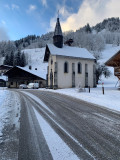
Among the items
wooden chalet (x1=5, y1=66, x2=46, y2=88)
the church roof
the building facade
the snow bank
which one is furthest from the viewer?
wooden chalet (x1=5, y1=66, x2=46, y2=88)

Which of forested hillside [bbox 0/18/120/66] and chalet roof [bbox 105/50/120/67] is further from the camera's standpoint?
forested hillside [bbox 0/18/120/66]

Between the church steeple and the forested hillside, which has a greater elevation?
the forested hillside

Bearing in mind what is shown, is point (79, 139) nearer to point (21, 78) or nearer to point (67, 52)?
point (67, 52)

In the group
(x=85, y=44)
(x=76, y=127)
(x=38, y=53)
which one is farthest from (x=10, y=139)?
(x=38, y=53)

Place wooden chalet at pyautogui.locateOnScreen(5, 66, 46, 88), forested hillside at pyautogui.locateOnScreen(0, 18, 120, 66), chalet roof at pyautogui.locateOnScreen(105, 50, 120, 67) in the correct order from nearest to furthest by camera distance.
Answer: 1. chalet roof at pyautogui.locateOnScreen(105, 50, 120, 67)
2. wooden chalet at pyautogui.locateOnScreen(5, 66, 46, 88)
3. forested hillside at pyautogui.locateOnScreen(0, 18, 120, 66)

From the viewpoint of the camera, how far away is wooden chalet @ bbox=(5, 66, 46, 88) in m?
46.2

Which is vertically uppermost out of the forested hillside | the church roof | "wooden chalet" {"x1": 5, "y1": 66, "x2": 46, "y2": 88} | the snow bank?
the forested hillside

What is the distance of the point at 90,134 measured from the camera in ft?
14.9

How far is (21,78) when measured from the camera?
154 ft

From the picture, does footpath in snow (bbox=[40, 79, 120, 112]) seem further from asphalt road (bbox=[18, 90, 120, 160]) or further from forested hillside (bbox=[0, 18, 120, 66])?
forested hillside (bbox=[0, 18, 120, 66])

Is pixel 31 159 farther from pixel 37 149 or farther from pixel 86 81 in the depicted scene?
pixel 86 81

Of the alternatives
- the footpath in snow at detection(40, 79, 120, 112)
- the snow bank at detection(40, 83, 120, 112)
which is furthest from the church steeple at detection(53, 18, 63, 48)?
the snow bank at detection(40, 83, 120, 112)

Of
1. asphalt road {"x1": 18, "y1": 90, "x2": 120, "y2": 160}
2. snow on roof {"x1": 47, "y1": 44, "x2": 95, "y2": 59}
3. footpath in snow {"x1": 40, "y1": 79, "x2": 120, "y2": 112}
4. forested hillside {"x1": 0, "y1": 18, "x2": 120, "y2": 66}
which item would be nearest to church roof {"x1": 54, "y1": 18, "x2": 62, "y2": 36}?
snow on roof {"x1": 47, "y1": 44, "x2": 95, "y2": 59}

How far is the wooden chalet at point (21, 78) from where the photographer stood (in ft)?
151
